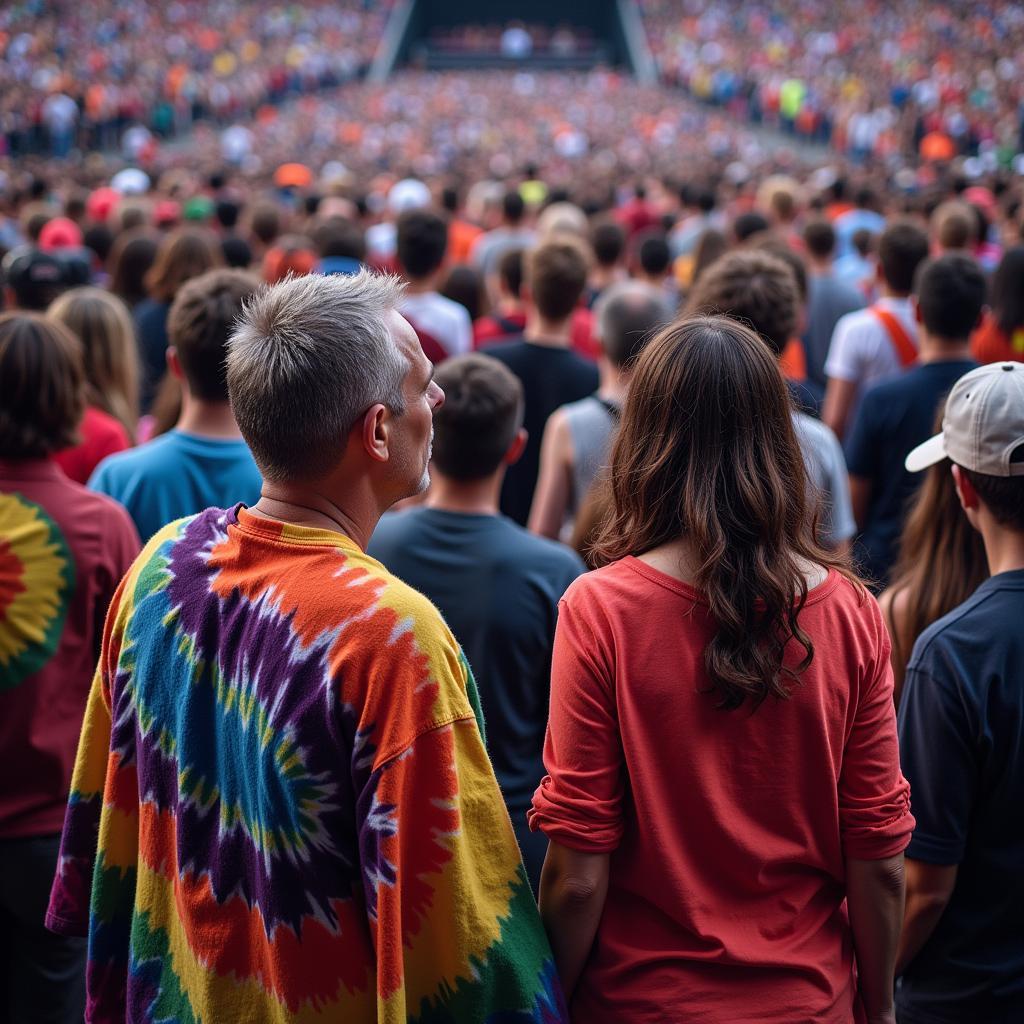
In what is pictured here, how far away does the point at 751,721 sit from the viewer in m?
1.93

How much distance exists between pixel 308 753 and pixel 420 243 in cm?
457

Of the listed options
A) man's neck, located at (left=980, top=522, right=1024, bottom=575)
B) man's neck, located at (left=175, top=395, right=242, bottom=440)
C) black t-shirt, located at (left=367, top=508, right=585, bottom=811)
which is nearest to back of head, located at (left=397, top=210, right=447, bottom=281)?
man's neck, located at (left=175, top=395, right=242, bottom=440)

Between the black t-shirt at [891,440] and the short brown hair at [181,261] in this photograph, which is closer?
the black t-shirt at [891,440]

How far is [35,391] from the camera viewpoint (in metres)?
3.00

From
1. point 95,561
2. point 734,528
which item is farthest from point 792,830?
point 95,561

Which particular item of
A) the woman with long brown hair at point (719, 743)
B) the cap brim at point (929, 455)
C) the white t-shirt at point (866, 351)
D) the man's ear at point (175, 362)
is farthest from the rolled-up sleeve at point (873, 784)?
the white t-shirt at point (866, 351)

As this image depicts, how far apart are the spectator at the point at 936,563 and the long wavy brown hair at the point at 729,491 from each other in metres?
0.85

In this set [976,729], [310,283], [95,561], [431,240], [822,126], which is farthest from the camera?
[822,126]

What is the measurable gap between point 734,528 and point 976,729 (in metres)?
0.67

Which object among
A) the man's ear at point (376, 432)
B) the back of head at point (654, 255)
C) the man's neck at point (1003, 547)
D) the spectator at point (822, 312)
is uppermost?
the man's ear at point (376, 432)

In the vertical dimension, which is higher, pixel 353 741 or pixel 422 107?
pixel 353 741

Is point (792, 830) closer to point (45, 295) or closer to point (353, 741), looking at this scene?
point (353, 741)

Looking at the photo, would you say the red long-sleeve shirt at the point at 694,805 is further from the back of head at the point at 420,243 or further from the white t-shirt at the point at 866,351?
the back of head at the point at 420,243

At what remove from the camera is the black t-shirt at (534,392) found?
4902mm
